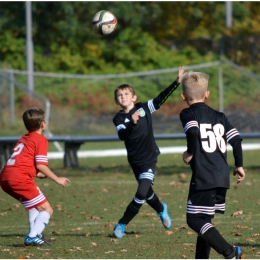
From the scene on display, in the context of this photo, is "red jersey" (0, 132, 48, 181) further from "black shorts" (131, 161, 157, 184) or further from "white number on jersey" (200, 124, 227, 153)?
"white number on jersey" (200, 124, 227, 153)

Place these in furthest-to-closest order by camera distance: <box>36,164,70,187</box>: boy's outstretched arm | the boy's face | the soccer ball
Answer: the soccer ball → the boy's face → <box>36,164,70,187</box>: boy's outstretched arm

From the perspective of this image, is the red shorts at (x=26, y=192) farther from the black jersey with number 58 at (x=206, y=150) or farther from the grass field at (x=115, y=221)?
the black jersey with number 58 at (x=206, y=150)

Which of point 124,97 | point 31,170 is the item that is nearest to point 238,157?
point 31,170

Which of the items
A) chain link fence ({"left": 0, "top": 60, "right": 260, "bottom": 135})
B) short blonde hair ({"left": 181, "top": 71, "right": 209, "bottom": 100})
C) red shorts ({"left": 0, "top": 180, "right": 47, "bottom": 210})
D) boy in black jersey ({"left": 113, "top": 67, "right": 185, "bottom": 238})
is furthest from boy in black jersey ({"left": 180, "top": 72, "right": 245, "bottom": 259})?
chain link fence ({"left": 0, "top": 60, "right": 260, "bottom": 135})

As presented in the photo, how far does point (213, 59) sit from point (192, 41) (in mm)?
2539

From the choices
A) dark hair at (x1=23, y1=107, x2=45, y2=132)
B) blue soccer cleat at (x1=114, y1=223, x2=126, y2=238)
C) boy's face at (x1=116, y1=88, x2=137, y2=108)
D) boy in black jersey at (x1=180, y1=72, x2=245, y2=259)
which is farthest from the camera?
boy's face at (x1=116, y1=88, x2=137, y2=108)

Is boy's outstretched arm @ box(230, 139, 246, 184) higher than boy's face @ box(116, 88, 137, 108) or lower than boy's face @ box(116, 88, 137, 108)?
lower

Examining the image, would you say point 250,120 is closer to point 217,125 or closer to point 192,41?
point 192,41

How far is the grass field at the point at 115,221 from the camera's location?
707 cm

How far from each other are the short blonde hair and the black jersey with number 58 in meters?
0.11

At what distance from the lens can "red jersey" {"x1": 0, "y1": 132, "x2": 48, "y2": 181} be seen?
716cm

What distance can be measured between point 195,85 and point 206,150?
1.89ft

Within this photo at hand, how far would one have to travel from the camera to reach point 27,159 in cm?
719

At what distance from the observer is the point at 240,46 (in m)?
32.7
